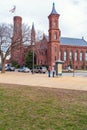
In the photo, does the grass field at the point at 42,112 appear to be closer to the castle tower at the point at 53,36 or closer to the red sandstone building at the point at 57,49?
the red sandstone building at the point at 57,49

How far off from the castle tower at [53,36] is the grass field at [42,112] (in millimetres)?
96208

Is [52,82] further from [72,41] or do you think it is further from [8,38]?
Result: [72,41]

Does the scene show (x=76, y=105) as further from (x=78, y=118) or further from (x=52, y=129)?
(x=52, y=129)

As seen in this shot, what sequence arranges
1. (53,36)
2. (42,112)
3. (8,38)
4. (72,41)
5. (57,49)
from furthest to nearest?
(72,41) → (57,49) → (53,36) → (8,38) → (42,112)

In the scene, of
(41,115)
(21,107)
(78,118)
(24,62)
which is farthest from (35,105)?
(24,62)

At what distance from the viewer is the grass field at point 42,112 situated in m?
8.20

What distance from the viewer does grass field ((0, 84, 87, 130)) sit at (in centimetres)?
820

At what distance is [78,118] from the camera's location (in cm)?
890

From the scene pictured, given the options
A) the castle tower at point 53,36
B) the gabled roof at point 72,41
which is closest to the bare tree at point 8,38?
the castle tower at point 53,36

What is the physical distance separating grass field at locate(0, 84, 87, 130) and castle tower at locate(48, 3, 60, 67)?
316ft

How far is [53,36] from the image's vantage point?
110438 millimetres

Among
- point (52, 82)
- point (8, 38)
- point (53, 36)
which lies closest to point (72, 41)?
point (53, 36)

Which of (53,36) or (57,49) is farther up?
(53,36)

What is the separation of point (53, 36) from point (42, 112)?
102 meters
